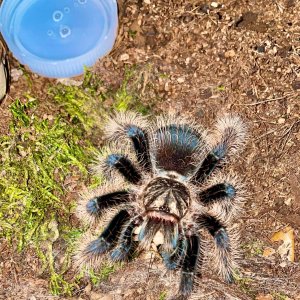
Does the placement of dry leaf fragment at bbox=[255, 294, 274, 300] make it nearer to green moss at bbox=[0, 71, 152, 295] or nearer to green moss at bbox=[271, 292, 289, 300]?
green moss at bbox=[271, 292, 289, 300]

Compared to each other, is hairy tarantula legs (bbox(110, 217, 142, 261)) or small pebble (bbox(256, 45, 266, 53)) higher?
small pebble (bbox(256, 45, 266, 53))

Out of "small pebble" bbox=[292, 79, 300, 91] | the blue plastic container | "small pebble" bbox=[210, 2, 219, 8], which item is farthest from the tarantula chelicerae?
"small pebble" bbox=[210, 2, 219, 8]

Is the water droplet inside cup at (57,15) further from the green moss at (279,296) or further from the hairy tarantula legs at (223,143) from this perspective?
the green moss at (279,296)

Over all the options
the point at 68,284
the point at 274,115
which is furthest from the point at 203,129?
the point at 68,284

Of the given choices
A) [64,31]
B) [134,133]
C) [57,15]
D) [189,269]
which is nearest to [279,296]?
[189,269]

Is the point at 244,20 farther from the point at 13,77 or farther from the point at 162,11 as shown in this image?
the point at 13,77

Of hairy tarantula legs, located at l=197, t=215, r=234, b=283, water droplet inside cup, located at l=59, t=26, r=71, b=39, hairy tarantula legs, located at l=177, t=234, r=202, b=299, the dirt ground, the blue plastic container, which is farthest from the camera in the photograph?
water droplet inside cup, located at l=59, t=26, r=71, b=39
